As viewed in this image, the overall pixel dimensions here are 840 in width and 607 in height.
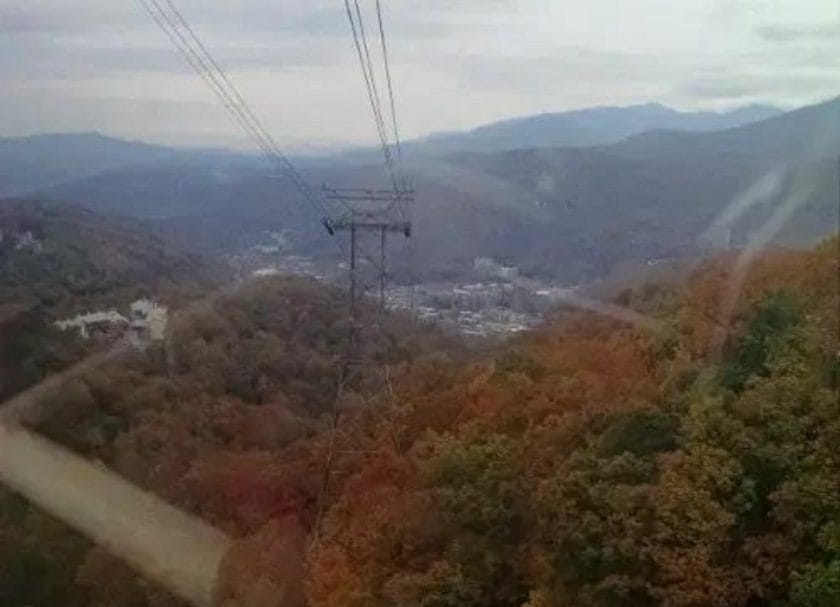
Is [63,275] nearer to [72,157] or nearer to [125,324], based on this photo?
[125,324]

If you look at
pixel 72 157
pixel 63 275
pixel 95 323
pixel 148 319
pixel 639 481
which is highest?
pixel 639 481

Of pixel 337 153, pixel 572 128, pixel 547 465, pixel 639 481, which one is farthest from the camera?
pixel 572 128

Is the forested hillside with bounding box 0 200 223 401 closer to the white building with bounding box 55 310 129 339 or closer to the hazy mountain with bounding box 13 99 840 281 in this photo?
the white building with bounding box 55 310 129 339

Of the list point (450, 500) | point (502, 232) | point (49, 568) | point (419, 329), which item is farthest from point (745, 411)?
point (502, 232)

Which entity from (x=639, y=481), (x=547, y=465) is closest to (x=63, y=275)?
(x=547, y=465)

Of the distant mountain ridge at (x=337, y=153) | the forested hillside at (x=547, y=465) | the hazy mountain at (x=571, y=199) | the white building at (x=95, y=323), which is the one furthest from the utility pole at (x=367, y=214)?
the distant mountain ridge at (x=337, y=153)

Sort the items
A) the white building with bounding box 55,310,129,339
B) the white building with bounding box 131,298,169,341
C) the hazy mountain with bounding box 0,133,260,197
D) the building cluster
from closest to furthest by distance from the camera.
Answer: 1. the white building with bounding box 55,310,129,339
2. the building cluster
3. the white building with bounding box 131,298,169,341
4. the hazy mountain with bounding box 0,133,260,197

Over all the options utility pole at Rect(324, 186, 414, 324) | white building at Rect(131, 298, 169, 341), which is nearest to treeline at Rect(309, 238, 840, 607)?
utility pole at Rect(324, 186, 414, 324)

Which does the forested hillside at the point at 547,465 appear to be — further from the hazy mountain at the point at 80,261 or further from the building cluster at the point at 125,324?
the hazy mountain at the point at 80,261
